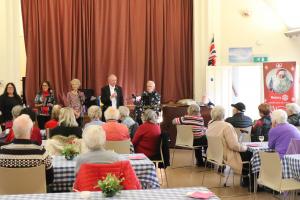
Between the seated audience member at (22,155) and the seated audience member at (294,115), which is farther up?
the seated audience member at (294,115)

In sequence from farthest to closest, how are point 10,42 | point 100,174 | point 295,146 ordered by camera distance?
point 10,42 → point 295,146 → point 100,174

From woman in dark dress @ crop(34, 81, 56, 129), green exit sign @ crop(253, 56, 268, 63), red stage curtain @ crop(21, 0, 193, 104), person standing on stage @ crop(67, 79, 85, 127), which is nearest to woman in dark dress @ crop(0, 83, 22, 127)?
woman in dark dress @ crop(34, 81, 56, 129)

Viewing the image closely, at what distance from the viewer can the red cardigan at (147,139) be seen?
6.07 metres

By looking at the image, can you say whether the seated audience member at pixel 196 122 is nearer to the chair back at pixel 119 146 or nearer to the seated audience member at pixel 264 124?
the seated audience member at pixel 264 124

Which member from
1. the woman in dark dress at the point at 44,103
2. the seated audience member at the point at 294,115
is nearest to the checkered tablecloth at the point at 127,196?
the seated audience member at the point at 294,115

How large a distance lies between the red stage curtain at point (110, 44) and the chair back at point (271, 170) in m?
5.81

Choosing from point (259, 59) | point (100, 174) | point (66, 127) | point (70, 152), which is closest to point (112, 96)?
point (259, 59)

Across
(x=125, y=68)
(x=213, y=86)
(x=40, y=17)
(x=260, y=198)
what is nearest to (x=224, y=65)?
(x=213, y=86)

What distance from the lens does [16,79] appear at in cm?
977

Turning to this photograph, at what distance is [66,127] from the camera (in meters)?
5.36

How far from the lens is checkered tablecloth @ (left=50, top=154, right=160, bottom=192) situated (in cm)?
421

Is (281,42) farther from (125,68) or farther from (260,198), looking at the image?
(260,198)

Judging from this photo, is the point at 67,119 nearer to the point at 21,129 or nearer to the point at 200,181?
the point at 21,129

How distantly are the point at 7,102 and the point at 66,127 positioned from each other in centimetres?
353
